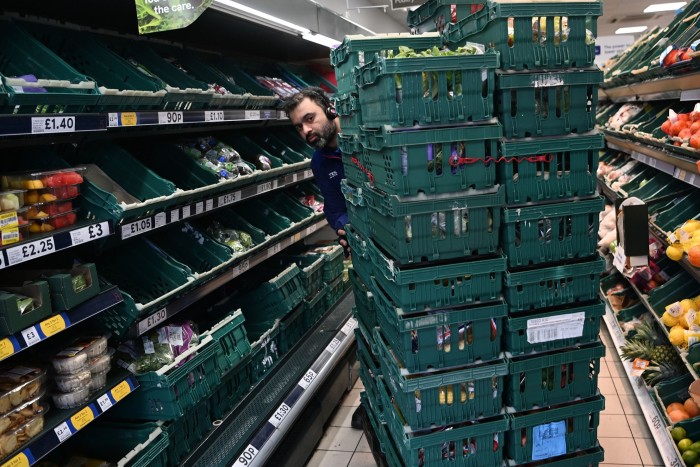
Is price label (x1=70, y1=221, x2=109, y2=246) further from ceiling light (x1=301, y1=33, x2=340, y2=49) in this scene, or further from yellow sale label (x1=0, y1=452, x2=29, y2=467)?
ceiling light (x1=301, y1=33, x2=340, y2=49)

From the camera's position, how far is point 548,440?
2.36 m

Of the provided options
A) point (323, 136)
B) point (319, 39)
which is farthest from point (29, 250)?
point (319, 39)

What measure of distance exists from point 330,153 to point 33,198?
6.85ft

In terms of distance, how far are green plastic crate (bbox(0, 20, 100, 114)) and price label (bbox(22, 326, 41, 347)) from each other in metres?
0.70

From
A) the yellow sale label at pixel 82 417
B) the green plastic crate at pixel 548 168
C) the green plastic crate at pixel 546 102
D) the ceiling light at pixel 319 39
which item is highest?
the ceiling light at pixel 319 39

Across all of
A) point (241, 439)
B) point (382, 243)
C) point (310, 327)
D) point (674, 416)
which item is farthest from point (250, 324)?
point (674, 416)

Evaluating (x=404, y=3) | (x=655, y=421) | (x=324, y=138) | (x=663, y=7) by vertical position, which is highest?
(x=663, y=7)

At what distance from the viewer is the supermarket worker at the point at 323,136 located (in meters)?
3.61

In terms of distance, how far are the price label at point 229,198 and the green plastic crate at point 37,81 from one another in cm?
113

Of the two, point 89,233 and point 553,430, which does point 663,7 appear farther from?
point 89,233

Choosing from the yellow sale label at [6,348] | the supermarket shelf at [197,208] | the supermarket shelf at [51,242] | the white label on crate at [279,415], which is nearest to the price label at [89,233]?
the supermarket shelf at [51,242]

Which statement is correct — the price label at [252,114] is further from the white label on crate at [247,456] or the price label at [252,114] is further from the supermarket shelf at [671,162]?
the supermarket shelf at [671,162]

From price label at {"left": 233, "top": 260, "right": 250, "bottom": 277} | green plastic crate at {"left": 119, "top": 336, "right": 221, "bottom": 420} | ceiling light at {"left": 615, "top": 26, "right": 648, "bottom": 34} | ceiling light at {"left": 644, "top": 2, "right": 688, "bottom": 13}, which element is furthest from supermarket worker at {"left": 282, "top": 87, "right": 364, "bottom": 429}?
ceiling light at {"left": 615, "top": 26, "right": 648, "bottom": 34}

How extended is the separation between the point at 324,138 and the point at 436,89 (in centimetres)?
172
